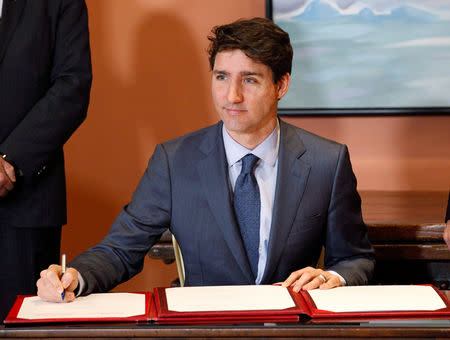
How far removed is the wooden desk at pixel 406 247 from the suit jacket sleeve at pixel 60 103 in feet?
1.74

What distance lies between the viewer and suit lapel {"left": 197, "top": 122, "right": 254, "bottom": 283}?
2.14m

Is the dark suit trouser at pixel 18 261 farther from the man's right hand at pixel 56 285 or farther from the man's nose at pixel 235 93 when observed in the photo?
the man's nose at pixel 235 93

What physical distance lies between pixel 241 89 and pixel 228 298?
2.30ft

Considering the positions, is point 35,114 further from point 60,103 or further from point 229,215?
point 229,215

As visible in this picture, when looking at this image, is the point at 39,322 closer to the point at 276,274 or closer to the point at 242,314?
the point at 242,314

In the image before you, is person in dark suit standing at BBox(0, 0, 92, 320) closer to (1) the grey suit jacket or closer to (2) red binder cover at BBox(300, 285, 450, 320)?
(1) the grey suit jacket

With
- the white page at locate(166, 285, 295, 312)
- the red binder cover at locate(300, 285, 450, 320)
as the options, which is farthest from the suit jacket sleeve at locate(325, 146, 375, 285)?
the red binder cover at locate(300, 285, 450, 320)

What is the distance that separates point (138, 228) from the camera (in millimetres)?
2197

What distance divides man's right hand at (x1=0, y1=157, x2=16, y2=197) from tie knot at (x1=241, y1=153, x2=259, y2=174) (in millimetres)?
834

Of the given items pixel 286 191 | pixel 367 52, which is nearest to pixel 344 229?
pixel 286 191

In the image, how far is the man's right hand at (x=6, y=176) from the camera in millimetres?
2453

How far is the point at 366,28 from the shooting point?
131 inches

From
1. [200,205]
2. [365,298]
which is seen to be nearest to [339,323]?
[365,298]

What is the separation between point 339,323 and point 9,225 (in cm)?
147
